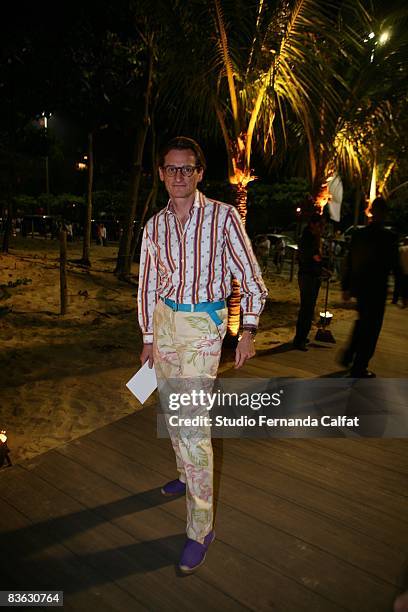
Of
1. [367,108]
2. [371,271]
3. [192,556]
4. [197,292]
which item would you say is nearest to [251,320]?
[197,292]

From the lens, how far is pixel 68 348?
20.8 ft

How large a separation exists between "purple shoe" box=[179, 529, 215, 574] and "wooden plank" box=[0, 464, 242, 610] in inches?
2.5

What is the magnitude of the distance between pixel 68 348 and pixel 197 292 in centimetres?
455

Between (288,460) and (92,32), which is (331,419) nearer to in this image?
(288,460)

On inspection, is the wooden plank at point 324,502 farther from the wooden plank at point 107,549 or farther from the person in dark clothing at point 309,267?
the person in dark clothing at point 309,267

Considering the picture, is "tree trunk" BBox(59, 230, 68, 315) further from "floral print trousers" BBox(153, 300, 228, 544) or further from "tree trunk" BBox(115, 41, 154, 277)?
"floral print trousers" BBox(153, 300, 228, 544)

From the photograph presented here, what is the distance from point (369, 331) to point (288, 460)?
172 cm

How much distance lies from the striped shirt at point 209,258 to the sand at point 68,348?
2.16 m

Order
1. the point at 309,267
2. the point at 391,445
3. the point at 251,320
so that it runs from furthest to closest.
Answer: the point at 309,267 → the point at 391,445 → the point at 251,320

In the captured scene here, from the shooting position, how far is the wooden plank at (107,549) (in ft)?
6.88

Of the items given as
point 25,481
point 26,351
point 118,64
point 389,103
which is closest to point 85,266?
point 118,64

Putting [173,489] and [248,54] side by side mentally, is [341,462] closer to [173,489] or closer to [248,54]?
[173,489]

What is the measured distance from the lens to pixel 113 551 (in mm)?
2342

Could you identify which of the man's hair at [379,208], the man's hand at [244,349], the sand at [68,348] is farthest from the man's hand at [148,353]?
the man's hair at [379,208]
